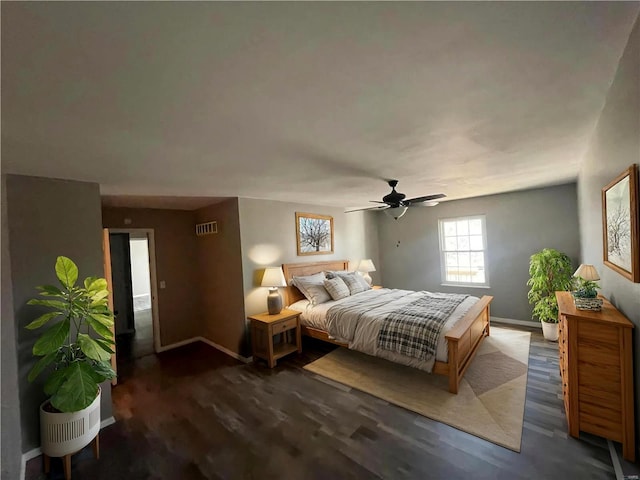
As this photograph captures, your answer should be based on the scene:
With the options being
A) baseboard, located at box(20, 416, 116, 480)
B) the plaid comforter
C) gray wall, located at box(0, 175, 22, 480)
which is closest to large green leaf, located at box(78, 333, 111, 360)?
gray wall, located at box(0, 175, 22, 480)

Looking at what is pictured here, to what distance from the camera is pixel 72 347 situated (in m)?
2.16

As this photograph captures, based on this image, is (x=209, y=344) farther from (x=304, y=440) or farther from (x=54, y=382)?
(x=304, y=440)

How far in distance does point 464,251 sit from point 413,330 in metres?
3.28

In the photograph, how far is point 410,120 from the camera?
1.65m

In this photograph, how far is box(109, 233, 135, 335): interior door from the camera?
5273 mm

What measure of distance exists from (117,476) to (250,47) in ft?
9.72

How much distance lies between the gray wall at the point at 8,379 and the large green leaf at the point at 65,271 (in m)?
0.34

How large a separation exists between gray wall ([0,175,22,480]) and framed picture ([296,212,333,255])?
10.8ft

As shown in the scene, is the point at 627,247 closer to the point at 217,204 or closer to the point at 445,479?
the point at 445,479

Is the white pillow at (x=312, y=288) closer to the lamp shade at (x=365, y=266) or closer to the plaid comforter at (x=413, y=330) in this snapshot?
the plaid comforter at (x=413, y=330)

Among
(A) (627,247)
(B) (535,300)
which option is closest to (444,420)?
(A) (627,247)

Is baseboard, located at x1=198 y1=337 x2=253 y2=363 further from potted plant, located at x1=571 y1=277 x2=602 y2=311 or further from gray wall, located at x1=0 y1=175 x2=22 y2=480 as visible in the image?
potted plant, located at x1=571 y1=277 x2=602 y2=311

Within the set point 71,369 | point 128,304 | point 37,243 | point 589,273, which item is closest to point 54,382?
point 71,369

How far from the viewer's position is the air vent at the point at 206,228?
13.9 feet
